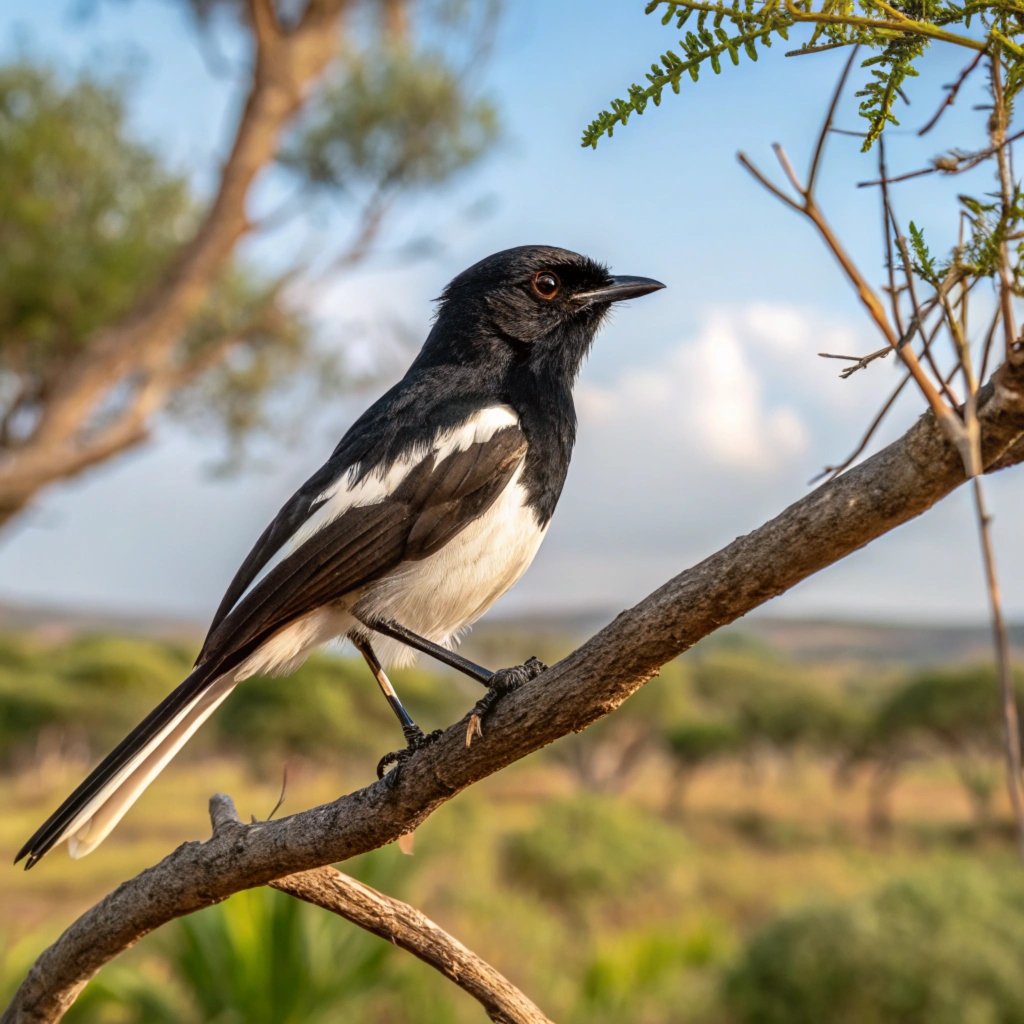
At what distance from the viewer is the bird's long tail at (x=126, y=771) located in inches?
83.6

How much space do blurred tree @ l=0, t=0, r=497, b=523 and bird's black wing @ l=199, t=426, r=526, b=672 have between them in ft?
47.6

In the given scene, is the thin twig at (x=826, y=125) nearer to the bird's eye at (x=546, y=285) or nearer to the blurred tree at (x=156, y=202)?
the bird's eye at (x=546, y=285)

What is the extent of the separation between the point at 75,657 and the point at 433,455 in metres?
35.5

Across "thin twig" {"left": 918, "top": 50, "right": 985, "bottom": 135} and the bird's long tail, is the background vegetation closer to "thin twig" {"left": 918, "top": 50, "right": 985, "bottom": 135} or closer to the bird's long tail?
the bird's long tail

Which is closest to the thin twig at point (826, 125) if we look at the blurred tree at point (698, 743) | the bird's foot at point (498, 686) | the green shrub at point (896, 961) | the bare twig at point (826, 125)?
the bare twig at point (826, 125)

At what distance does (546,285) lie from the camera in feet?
9.53

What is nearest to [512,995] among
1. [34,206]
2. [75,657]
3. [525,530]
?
[525,530]

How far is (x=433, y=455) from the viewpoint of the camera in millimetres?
2484

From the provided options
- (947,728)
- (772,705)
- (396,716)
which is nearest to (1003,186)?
(396,716)

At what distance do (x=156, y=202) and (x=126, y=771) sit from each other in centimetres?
1932

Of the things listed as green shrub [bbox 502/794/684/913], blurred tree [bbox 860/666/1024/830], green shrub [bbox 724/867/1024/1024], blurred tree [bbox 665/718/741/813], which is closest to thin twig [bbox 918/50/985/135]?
green shrub [bbox 724/867/1024/1024]

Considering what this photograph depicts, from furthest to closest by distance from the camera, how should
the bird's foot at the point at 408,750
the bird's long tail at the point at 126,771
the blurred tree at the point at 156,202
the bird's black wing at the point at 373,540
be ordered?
the blurred tree at the point at 156,202
the bird's black wing at the point at 373,540
the bird's long tail at the point at 126,771
the bird's foot at the point at 408,750

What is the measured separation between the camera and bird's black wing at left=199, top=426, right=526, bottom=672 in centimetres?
237

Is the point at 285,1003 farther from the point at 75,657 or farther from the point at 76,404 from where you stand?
the point at 75,657
